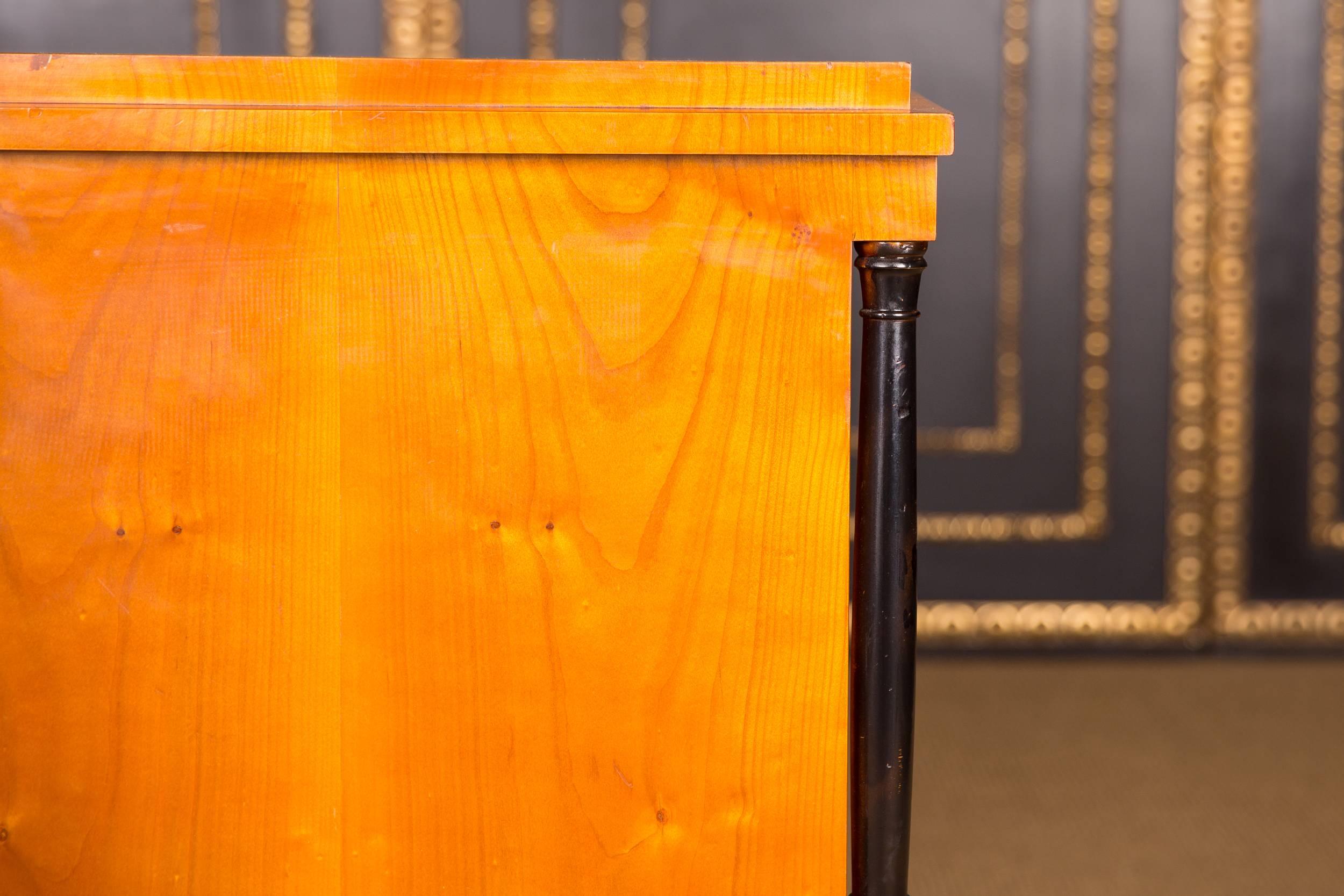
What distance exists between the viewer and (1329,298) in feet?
7.79

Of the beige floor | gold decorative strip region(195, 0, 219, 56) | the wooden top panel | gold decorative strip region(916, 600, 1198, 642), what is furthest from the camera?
gold decorative strip region(916, 600, 1198, 642)

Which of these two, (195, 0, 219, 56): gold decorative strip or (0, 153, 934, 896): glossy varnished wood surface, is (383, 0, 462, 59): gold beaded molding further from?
(0, 153, 934, 896): glossy varnished wood surface

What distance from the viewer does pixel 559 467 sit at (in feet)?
2.65

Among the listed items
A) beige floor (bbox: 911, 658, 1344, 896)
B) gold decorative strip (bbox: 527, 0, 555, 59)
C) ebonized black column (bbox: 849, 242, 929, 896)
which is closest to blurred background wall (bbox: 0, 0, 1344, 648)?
gold decorative strip (bbox: 527, 0, 555, 59)

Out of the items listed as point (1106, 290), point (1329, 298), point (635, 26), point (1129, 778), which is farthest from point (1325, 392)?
point (635, 26)

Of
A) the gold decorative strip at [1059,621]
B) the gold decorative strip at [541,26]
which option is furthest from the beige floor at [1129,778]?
the gold decorative strip at [541,26]

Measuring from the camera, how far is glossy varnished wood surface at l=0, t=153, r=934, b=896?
782 millimetres

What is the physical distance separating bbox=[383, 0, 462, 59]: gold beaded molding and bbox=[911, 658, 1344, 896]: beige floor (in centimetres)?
136

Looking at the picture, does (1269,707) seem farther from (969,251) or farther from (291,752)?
(291,752)

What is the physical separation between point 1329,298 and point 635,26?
1.28m

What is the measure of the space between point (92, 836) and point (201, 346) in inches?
11.7

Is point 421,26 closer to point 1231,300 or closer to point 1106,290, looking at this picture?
point 1106,290

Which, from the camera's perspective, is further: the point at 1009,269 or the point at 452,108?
the point at 1009,269

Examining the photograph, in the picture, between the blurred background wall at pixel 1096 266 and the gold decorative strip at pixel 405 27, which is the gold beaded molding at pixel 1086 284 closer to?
the blurred background wall at pixel 1096 266
